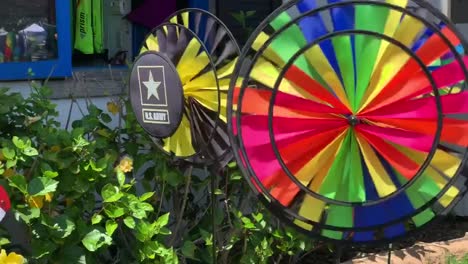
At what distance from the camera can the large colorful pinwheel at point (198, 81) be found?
2592 mm

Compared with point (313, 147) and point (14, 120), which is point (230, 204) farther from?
point (313, 147)

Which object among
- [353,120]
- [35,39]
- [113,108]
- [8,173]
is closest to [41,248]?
[8,173]

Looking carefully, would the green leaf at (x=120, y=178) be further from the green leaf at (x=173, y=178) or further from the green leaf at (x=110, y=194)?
the green leaf at (x=173, y=178)

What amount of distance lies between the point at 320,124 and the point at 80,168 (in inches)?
54.0

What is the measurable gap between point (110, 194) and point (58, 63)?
4.36 feet

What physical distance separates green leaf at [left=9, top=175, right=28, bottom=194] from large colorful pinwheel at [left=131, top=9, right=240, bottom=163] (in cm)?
50

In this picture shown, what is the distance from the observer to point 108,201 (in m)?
2.85

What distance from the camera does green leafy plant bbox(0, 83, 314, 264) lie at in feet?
9.02

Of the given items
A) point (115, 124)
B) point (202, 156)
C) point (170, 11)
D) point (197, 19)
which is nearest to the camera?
point (202, 156)

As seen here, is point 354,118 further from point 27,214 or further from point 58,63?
point 58,63

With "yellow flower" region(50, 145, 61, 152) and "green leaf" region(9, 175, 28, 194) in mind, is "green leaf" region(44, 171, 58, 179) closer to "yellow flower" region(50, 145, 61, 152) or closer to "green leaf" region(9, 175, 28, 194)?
"green leaf" region(9, 175, 28, 194)

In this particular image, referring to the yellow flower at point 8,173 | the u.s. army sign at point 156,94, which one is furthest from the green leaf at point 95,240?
the u.s. army sign at point 156,94

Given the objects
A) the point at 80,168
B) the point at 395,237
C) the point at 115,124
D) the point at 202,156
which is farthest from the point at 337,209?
the point at 115,124

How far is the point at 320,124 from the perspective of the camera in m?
1.89
